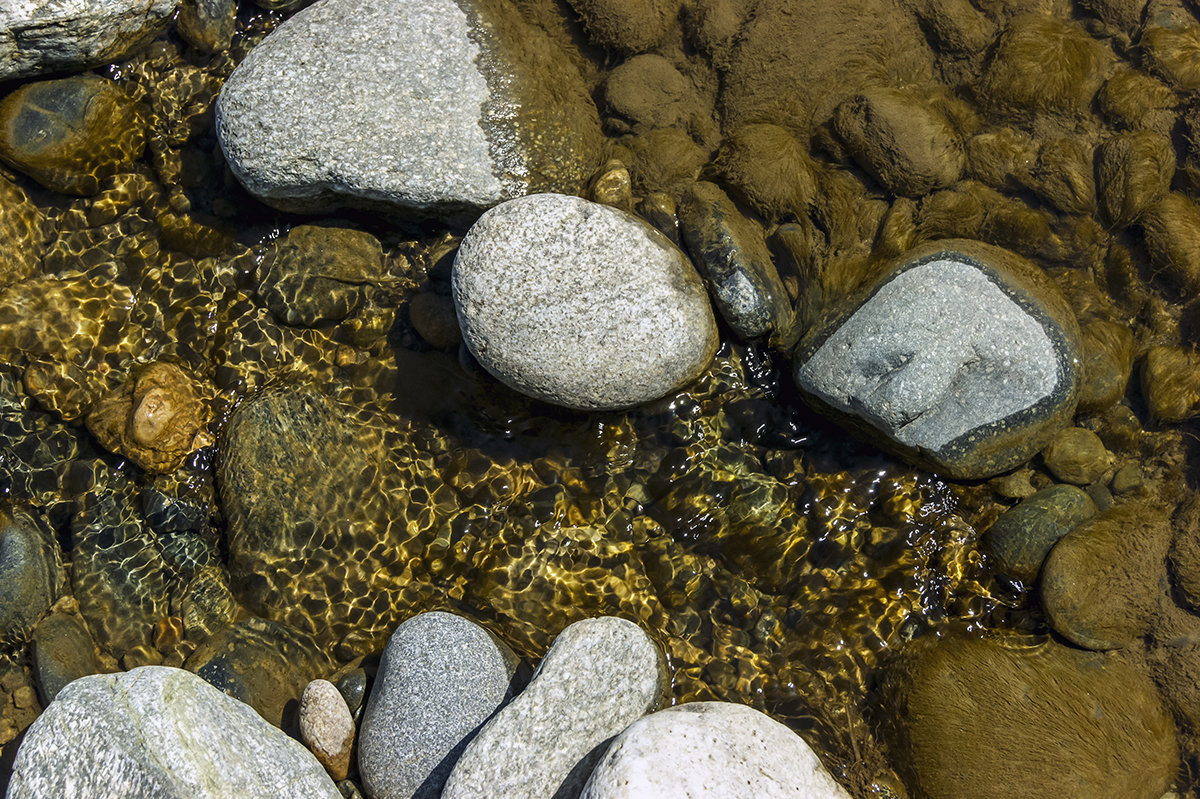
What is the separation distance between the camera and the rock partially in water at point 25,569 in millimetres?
4242

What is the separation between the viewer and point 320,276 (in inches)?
183

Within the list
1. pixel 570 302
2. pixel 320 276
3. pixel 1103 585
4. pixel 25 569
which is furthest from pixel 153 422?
pixel 1103 585

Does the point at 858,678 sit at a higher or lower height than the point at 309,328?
lower

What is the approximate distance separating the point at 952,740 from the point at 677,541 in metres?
1.67

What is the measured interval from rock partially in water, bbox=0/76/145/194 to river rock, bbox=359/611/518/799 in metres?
3.31

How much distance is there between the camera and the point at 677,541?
4422 millimetres

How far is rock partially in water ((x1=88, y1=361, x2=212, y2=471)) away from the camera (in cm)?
445

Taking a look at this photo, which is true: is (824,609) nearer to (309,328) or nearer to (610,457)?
(610,457)

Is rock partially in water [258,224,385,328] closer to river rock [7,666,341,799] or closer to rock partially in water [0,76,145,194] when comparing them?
rock partially in water [0,76,145,194]

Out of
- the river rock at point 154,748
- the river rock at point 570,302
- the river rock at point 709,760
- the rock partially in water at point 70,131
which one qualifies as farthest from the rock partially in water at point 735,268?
the rock partially in water at point 70,131

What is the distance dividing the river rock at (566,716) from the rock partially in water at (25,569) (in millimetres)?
2573

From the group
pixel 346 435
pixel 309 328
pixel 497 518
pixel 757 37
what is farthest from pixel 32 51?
pixel 757 37

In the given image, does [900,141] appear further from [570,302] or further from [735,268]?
[570,302]

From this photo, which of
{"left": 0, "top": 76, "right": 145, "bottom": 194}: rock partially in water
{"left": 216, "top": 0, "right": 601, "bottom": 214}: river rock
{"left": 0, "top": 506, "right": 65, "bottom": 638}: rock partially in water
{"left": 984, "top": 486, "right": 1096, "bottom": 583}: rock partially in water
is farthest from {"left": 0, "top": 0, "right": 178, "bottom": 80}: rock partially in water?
{"left": 984, "top": 486, "right": 1096, "bottom": 583}: rock partially in water
